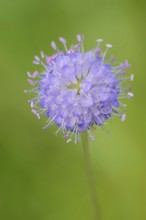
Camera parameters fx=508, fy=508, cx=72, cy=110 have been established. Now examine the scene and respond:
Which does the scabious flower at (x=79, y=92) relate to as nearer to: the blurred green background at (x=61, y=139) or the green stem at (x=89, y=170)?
the green stem at (x=89, y=170)

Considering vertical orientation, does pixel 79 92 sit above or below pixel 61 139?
below

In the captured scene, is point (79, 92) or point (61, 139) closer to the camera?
point (79, 92)

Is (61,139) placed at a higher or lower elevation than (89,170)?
higher

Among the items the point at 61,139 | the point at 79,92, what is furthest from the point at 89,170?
the point at 61,139

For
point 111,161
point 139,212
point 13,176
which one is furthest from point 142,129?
point 13,176

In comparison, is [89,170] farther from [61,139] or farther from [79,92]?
[61,139]

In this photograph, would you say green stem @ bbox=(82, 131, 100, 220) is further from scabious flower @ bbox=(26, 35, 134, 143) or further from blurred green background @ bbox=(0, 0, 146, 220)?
blurred green background @ bbox=(0, 0, 146, 220)

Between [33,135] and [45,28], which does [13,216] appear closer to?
[33,135]

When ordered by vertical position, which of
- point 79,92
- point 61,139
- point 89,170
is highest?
point 61,139

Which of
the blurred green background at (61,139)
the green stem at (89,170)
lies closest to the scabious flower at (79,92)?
the green stem at (89,170)

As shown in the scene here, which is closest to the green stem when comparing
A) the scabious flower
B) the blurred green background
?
the scabious flower
